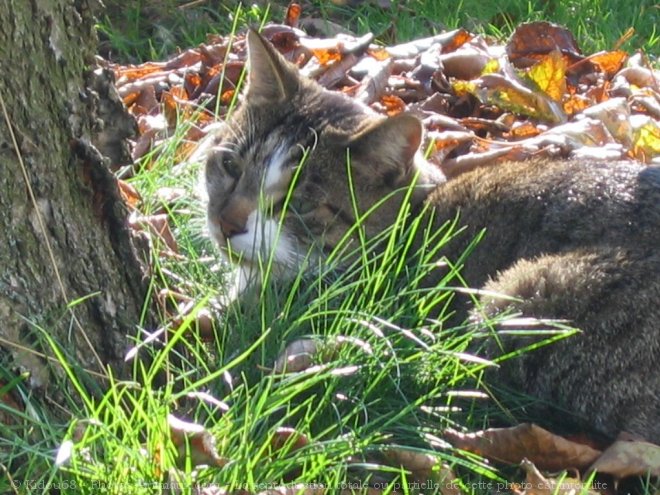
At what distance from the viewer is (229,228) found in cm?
361

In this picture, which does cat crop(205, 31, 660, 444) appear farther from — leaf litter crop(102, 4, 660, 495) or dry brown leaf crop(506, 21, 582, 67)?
dry brown leaf crop(506, 21, 582, 67)

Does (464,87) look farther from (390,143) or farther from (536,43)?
(390,143)

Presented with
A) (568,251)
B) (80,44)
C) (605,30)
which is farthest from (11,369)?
(605,30)

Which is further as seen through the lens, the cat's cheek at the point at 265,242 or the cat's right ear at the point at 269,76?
the cat's right ear at the point at 269,76

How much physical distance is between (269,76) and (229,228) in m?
0.62

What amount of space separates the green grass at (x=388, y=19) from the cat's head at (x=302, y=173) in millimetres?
1998

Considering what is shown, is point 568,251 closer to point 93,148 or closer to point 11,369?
point 93,148

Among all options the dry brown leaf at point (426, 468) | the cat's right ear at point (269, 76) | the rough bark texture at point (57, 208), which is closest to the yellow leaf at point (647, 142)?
the cat's right ear at point (269, 76)

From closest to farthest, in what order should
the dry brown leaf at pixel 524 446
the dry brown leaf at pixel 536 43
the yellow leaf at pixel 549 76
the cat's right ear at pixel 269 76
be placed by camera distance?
the dry brown leaf at pixel 524 446, the cat's right ear at pixel 269 76, the yellow leaf at pixel 549 76, the dry brown leaf at pixel 536 43

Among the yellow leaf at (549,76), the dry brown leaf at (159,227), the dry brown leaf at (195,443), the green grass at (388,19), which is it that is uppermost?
the dry brown leaf at (195,443)

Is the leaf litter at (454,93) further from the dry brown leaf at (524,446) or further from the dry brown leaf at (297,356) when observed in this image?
the dry brown leaf at (524,446)

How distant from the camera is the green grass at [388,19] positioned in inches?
229

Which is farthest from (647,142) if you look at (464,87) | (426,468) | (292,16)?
(426,468)

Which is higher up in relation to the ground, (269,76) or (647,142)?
(269,76)
